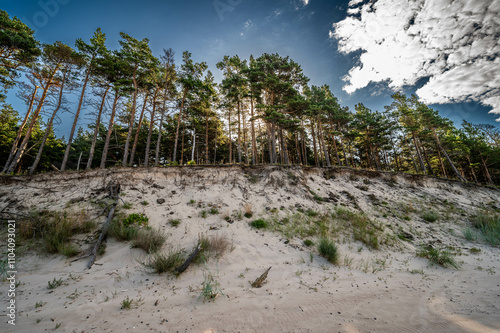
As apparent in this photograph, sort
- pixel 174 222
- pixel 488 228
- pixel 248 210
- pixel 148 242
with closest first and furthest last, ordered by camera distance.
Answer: pixel 148 242 < pixel 174 222 < pixel 488 228 < pixel 248 210

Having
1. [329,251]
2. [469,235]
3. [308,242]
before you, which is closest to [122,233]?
[308,242]

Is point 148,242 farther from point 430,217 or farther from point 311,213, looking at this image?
point 430,217

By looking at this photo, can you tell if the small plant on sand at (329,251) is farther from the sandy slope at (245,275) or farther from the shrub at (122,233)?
the shrub at (122,233)

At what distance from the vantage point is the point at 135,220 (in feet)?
24.7

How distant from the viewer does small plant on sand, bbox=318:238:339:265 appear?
19.0 feet

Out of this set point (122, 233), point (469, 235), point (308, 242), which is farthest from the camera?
point (469, 235)

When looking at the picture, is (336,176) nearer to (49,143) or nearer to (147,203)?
(147,203)

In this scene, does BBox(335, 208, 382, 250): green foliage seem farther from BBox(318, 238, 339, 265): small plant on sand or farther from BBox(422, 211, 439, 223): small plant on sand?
BBox(422, 211, 439, 223): small plant on sand

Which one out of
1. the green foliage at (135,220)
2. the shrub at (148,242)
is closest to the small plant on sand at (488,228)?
the shrub at (148,242)

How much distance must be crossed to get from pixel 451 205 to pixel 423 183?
11.9 ft


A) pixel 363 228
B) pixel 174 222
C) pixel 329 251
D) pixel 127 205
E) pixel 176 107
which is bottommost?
pixel 329 251

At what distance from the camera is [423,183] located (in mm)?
16406

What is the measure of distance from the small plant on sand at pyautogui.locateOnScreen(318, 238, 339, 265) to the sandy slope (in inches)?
13.7

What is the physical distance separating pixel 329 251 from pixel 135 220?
→ 8.01 m
